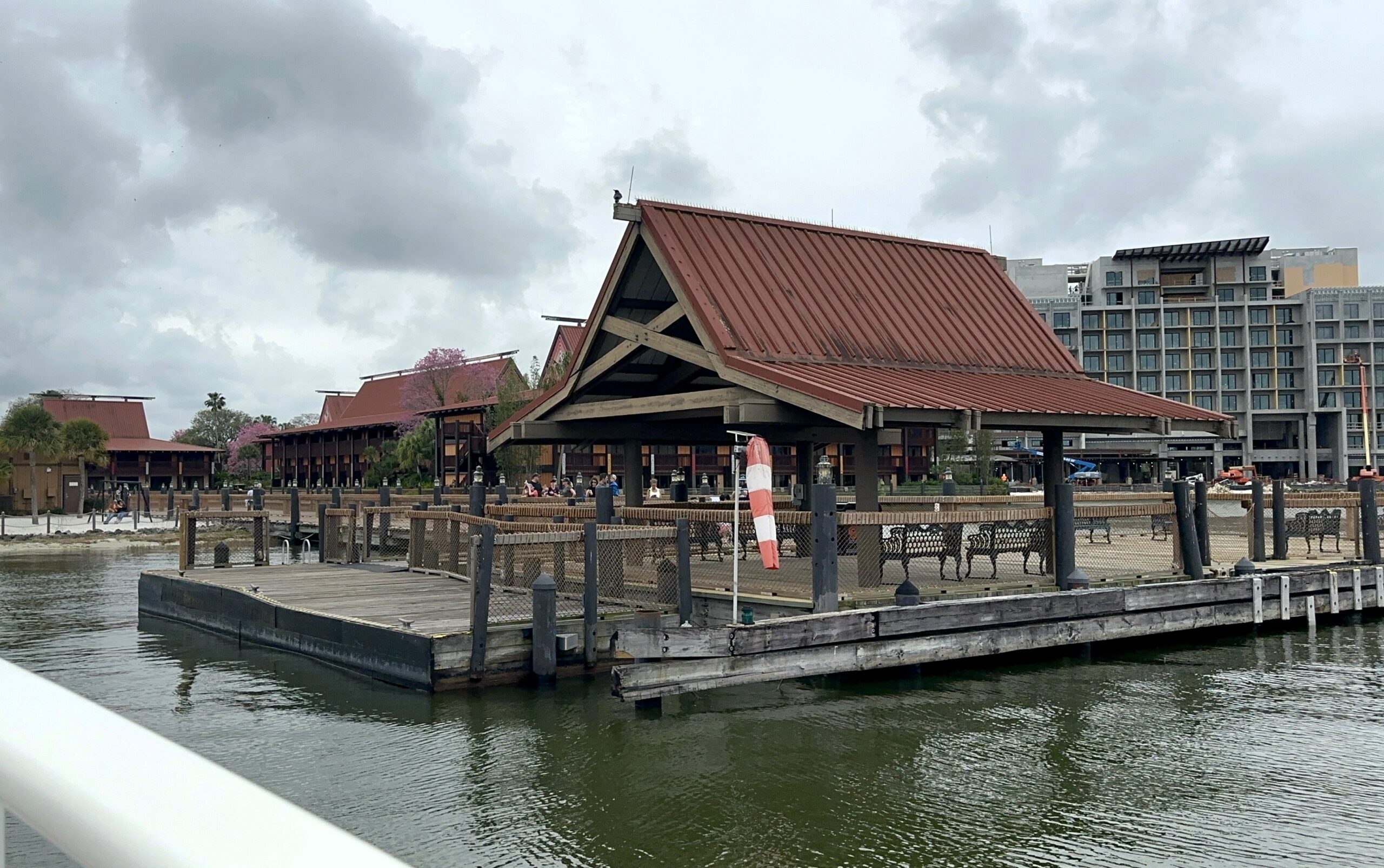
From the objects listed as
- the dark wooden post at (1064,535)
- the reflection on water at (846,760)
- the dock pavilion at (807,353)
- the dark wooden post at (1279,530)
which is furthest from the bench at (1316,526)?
the dark wooden post at (1064,535)

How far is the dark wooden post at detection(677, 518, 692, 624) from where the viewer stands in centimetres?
1577

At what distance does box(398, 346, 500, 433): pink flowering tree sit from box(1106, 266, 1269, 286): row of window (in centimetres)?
7406

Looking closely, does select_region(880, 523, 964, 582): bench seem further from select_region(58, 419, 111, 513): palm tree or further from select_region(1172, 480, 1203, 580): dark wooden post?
select_region(58, 419, 111, 513): palm tree

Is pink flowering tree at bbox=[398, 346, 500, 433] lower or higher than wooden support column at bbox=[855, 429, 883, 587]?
higher

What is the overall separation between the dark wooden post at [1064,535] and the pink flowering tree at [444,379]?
6686cm

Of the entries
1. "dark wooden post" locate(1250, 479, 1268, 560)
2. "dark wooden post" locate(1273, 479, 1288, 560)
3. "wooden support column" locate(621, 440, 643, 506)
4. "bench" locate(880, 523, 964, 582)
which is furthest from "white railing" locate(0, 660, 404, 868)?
"dark wooden post" locate(1273, 479, 1288, 560)

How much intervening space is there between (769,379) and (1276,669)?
8.40 meters

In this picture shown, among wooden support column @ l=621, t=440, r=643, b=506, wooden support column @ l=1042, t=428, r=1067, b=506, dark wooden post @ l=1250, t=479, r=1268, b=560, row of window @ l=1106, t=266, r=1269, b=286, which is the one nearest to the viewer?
A: wooden support column @ l=1042, t=428, r=1067, b=506

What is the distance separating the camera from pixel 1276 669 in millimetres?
16219

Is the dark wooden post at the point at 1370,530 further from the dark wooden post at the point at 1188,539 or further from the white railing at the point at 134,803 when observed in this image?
the white railing at the point at 134,803

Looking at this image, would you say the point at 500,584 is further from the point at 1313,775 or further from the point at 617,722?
the point at 1313,775

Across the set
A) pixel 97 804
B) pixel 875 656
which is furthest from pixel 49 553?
pixel 97 804

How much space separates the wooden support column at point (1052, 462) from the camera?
61.8 ft

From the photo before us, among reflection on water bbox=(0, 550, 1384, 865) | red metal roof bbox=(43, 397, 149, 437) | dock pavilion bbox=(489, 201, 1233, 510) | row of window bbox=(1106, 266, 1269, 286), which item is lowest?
reflection on water bbox=(0, 550, 1384, 865)
